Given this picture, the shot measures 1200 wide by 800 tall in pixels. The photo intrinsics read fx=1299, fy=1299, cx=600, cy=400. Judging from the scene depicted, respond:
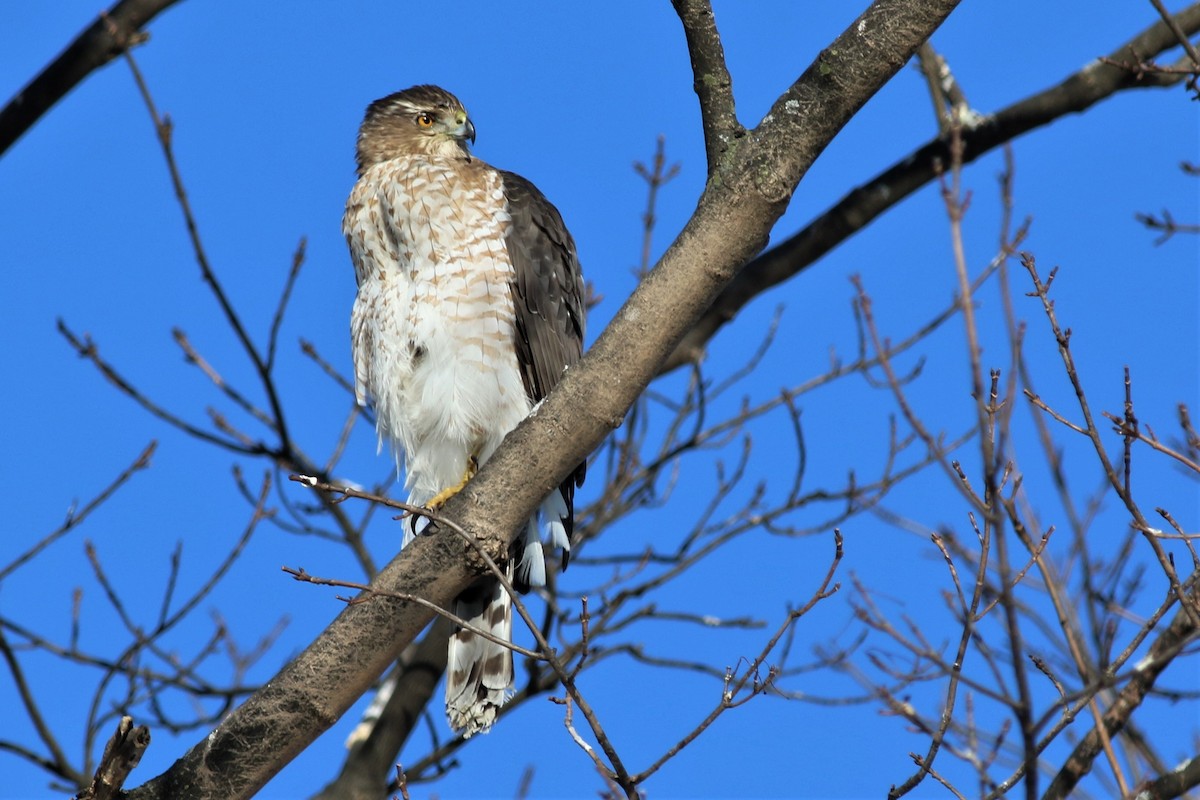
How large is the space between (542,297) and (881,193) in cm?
286

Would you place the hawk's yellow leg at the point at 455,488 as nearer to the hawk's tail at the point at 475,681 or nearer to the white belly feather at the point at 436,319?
the white belly feather at the point at 436,319

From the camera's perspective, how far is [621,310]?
3092 millimetres

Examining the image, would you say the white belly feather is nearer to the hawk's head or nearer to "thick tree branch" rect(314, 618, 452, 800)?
the hawk's head

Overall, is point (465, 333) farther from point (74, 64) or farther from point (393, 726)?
point (74, 64)

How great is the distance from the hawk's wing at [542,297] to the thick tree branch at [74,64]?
2031mm

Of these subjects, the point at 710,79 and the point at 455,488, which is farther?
the point at 455,488

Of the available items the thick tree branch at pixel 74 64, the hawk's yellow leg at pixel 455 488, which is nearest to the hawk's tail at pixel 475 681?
the hawk's yellow leg at pixel 455 488

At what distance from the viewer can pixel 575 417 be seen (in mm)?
3137

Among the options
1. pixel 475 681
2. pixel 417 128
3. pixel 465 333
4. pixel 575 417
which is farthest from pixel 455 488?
pixel 417 128

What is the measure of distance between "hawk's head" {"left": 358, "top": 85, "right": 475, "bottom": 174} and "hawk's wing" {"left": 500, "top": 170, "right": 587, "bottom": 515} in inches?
24.1

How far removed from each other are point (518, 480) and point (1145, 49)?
4125 mm

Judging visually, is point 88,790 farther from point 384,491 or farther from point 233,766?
point 384,491

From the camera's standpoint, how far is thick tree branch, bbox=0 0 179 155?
5.55 meters

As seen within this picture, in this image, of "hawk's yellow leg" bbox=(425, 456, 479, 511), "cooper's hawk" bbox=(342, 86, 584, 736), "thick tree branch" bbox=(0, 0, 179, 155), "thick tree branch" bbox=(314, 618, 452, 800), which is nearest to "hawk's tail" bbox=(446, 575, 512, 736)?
"cooper's hawk" bbox=(342, 86, 584, 736)
